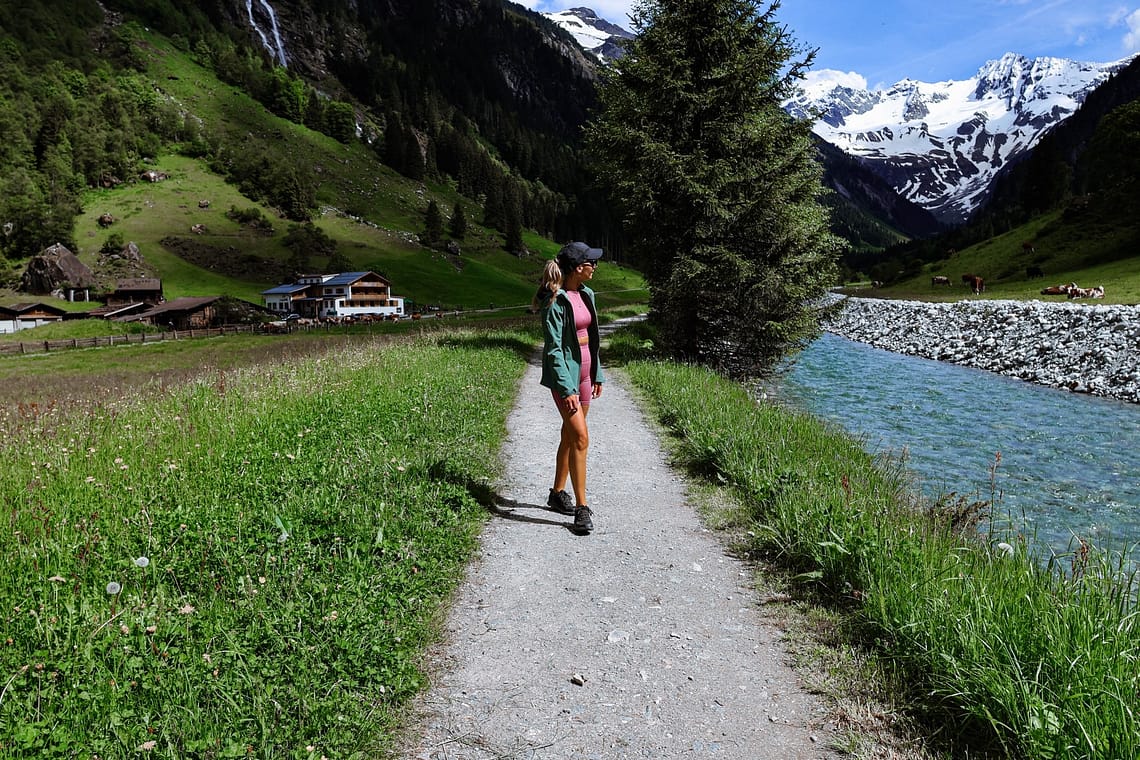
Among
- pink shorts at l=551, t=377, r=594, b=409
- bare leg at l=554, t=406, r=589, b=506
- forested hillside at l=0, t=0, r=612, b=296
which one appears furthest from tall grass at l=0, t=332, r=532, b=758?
forested hillside at l=0, t=0, r=612, b=296

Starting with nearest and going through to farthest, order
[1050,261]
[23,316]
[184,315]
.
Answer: [1050,261] → [23,316] → [184,315]

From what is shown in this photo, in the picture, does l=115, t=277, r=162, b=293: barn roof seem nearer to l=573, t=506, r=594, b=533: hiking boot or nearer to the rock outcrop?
the rock outcrop

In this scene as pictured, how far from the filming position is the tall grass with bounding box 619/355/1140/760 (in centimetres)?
296

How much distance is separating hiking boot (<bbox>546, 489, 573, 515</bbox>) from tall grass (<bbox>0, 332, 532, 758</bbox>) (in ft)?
3.36

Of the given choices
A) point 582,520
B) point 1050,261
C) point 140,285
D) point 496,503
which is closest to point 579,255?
point 582,520

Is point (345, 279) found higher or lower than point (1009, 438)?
higher

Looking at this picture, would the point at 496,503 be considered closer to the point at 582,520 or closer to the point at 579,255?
the point at 582,520

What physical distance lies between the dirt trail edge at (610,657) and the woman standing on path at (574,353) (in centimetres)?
76

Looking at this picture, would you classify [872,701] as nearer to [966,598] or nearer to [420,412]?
[966,598]

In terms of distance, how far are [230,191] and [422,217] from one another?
44260 mm

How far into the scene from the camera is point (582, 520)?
6.61 metres

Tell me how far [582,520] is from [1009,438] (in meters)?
11.3

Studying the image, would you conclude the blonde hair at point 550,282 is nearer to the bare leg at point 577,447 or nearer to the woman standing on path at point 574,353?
the woman standing on path at point 574,353

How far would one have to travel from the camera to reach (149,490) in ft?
22.1
